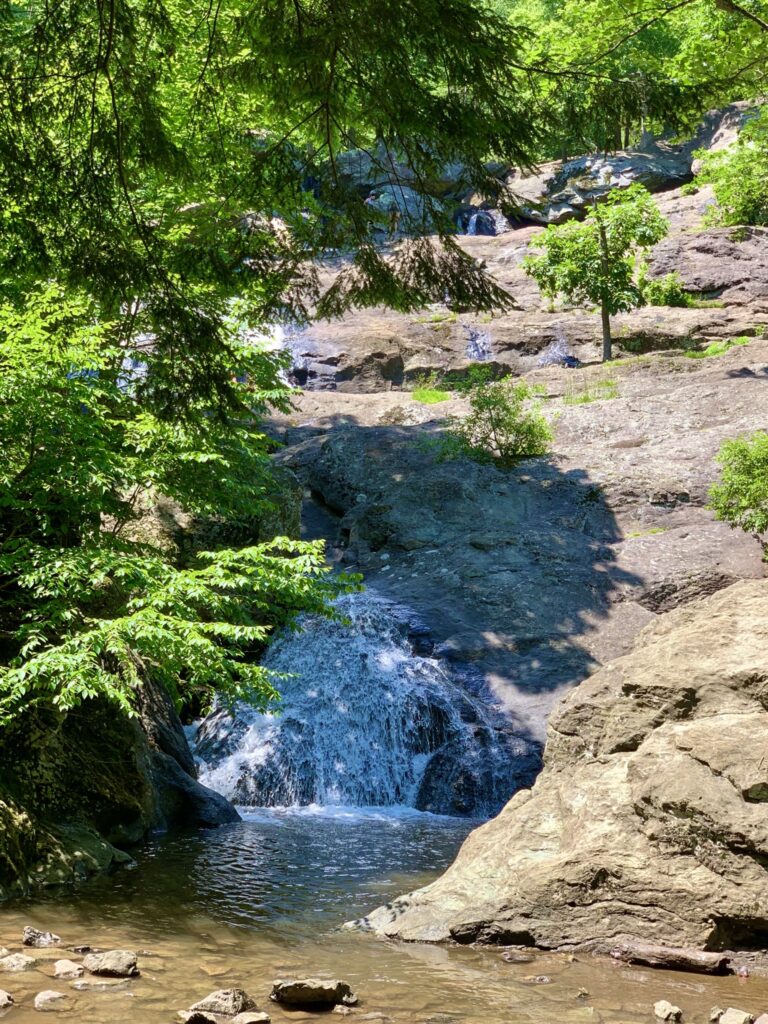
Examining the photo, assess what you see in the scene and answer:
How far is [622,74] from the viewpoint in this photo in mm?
6094

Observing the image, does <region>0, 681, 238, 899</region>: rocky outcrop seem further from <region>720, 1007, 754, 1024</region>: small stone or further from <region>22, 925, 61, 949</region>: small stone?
A: <region>720, 1007, 754, 1024</region>: small stone

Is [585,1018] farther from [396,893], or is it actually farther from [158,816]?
[158,816]

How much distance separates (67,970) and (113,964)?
230mm

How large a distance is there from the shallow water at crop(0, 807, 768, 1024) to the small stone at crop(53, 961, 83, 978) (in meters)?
0.06

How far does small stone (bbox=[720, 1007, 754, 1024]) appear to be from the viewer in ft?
14.1

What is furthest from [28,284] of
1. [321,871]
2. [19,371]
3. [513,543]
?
→ [513,543]

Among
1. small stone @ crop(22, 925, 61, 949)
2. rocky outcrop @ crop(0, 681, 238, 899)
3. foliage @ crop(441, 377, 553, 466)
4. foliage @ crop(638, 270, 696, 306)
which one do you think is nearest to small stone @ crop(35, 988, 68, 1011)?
small stone @ crop(22, 925, 61, 949)

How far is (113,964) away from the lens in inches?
189

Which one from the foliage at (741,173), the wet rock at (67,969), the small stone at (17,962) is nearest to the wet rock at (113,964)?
the wet rock at (67,969)

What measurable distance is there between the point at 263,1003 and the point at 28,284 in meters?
7.45

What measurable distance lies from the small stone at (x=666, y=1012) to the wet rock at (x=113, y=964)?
2677 mm

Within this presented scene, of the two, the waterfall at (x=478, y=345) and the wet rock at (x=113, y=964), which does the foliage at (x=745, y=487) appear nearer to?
the wet rock at (x=113, y=964)

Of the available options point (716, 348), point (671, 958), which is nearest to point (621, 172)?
point (716, 348)

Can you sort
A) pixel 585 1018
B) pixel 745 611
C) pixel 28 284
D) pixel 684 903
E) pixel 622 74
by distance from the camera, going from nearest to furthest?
pixel 585 1018
pixel 684 903
pixel 622 74
pixel 745 611
pixel 28 284
